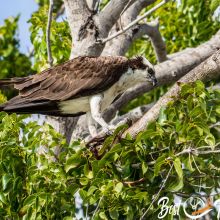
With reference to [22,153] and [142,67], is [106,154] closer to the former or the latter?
[22,153]

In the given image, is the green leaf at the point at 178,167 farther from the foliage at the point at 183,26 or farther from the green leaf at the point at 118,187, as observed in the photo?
the foliage at the point at 183,26

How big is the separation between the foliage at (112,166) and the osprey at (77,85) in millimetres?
855

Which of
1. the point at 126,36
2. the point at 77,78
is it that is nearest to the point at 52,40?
the point at 126,36

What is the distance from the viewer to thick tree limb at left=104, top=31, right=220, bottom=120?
866cm

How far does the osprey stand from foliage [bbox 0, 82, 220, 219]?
0.85 metres

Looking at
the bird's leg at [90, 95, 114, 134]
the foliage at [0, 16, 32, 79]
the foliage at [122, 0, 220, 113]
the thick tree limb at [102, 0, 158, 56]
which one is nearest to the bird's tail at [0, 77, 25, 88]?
the bird's leg at [90, 95, 114, 134]

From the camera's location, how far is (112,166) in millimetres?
5617

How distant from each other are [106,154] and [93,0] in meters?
2.30

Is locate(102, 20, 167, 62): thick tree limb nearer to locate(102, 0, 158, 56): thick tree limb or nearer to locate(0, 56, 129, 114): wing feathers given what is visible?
locate(102, 0, 158, 56): thick tree limb

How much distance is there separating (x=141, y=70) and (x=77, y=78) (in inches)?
24.8

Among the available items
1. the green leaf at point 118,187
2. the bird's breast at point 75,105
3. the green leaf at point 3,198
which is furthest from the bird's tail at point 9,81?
the green leaf at point 118,187

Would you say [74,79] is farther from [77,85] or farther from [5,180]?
[5,180]

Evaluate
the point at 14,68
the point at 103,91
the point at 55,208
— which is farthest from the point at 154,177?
the point at 14,68

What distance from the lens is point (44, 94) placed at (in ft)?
22.1
